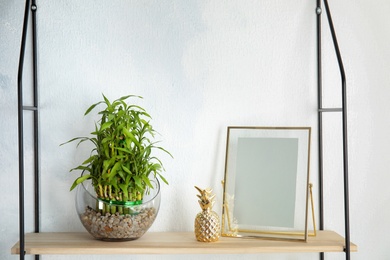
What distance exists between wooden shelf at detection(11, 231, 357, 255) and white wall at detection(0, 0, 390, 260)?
4.3 inches

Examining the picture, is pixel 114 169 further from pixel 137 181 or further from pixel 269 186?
pixel 269 186

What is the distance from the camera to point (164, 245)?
127 centimetres

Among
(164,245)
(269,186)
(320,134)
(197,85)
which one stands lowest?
(164,245)

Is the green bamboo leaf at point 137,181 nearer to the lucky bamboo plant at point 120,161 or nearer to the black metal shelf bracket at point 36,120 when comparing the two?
the lucky bamboo plant at point 120,161

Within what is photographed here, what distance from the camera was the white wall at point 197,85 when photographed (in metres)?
1.42

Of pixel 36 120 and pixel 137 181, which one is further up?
pixel 36 120

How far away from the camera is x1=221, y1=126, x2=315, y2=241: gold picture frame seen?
1.37m

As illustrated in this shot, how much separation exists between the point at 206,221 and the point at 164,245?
0.12 metres

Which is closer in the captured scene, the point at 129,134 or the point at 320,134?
the point at 129,134

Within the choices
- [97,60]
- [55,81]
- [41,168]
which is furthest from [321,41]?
[41,168]

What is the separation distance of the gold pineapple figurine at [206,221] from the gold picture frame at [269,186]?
0.07 m

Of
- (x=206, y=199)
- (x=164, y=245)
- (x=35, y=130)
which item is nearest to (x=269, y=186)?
(x=206, y=199)

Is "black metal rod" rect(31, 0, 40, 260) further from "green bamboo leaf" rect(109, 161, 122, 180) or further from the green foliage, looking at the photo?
"green bamboo leaf" rect(109, 161, 122, 180)

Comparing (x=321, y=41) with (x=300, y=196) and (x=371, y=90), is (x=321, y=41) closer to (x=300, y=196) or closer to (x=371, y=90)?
(x=371, y=90)
